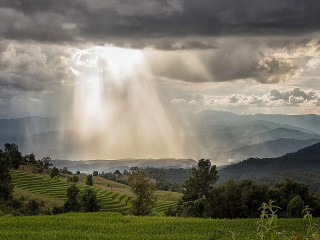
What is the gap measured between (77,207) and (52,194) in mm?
43800

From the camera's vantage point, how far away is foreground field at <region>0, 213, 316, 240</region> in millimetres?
33281

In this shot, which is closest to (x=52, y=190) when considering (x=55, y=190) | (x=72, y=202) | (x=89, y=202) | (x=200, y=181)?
(x=55, y=190)

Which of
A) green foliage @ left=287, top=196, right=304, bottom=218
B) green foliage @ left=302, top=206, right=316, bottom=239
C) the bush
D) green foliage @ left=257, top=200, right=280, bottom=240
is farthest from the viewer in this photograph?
the bush

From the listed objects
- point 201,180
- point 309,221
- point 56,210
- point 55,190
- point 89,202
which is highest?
point 309,221

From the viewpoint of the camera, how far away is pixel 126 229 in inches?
1503

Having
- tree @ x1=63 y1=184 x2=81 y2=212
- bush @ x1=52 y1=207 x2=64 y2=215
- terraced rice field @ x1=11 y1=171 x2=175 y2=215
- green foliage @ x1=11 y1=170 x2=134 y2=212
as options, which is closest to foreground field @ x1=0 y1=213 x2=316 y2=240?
bush @ x1=52 y1=207 x2=64 y2=215

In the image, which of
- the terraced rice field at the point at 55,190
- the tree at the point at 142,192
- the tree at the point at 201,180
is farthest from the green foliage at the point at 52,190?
the tree at the point at 142,192

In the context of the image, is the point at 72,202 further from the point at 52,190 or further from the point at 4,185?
the point at 52,190

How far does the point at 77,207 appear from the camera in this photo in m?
112

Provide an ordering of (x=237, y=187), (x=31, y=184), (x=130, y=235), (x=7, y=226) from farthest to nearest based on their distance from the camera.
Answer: (x=31, y=184)
(x=237, y=187)
(x=7, y=226)
(x=130, y=235)

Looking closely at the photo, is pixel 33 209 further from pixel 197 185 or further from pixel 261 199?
pixel 261 199

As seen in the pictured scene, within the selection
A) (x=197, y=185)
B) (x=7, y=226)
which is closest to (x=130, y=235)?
(x=7, y=226)

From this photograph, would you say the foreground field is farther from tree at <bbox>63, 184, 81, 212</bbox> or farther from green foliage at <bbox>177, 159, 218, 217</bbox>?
green foliage at <bbox>177, 159, 218, 217</bbox>

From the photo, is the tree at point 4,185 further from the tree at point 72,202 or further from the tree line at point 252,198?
the tree line at point 252,198
